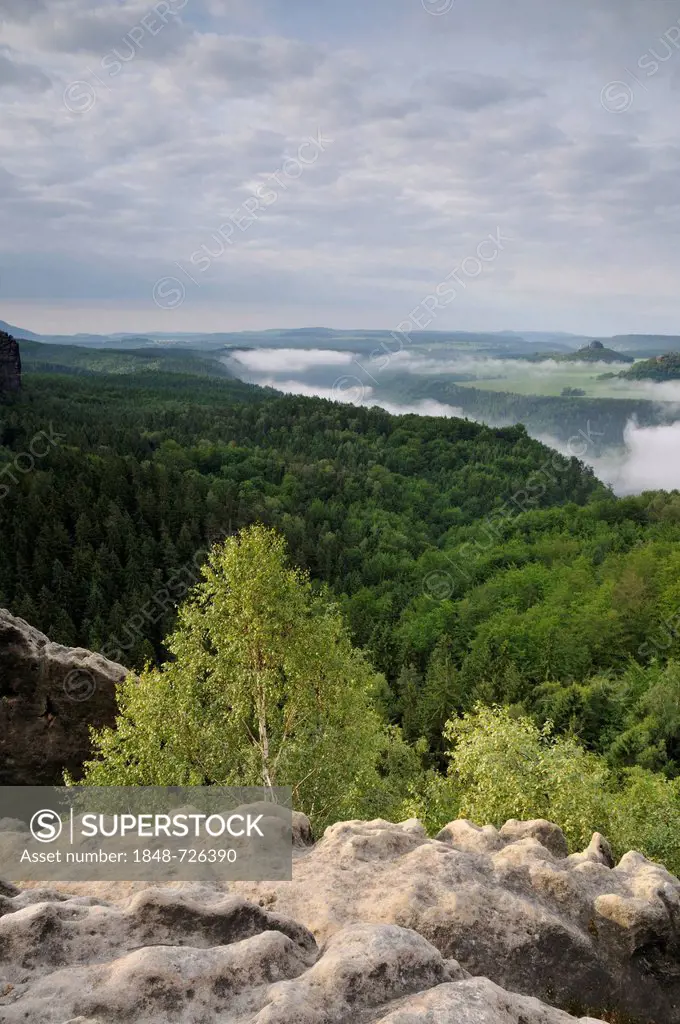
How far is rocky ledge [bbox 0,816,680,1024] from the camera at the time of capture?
955cm

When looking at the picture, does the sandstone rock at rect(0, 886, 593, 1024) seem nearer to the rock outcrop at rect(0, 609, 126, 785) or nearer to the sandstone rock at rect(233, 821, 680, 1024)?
the sandstone rock at rect(233, 821, 680, 1024)

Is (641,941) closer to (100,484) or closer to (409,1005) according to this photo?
(409,1005)

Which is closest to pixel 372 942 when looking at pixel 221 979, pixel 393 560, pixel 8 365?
pixel 221 979

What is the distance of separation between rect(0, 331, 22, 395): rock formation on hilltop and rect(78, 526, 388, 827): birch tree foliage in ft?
593

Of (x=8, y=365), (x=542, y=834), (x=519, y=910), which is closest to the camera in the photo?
(x=519, y=910)

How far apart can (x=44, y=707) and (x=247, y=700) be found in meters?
15.7

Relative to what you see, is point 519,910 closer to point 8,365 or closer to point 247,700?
point 247,700

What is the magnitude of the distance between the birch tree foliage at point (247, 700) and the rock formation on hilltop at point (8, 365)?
181 m

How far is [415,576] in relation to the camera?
11719 centimetres

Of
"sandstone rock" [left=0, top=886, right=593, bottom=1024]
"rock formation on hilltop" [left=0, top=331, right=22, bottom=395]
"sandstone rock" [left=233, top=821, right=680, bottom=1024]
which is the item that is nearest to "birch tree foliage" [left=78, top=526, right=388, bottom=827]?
"sandstone rock" [left=233, top=821, right=680, bottom=1024]

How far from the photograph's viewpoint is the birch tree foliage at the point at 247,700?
82.1 feet

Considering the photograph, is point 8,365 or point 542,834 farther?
point 8,365

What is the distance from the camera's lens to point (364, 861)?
631 inches

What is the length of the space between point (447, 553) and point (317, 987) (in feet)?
384
